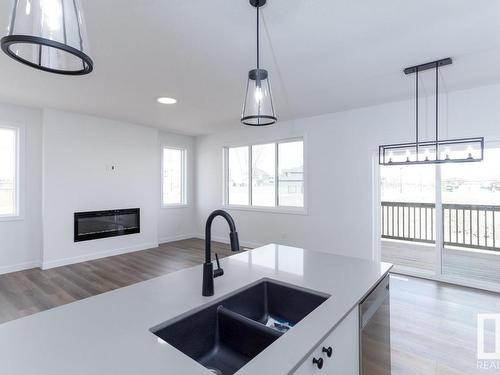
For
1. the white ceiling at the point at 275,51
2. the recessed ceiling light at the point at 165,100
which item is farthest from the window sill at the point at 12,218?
the recessed ceiling light at the point at 165,100

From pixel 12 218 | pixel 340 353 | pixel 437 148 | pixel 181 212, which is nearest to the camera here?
pixel 340 353

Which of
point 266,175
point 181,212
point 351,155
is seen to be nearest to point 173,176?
point 181,212

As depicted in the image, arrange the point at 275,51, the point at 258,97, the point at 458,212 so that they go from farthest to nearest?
the point at 458,212, the point at 275,51, the point at 258,97

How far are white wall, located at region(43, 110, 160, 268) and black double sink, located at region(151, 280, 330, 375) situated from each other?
4.30 metres

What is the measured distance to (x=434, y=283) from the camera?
358 cm

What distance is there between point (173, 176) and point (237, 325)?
222 inches

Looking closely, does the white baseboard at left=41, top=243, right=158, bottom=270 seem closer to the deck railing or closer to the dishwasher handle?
the dishwasher handle

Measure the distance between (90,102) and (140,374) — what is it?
4.16 metres

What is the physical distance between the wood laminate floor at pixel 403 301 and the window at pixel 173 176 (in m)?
1.69

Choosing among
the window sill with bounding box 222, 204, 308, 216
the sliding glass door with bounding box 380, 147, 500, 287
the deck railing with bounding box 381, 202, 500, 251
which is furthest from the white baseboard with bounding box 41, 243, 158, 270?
the deck railing with bounding box 381, 202, 500, 251

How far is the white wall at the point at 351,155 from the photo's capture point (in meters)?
3.40

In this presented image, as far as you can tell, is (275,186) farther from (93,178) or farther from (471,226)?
(93,178)

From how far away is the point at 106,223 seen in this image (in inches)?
195

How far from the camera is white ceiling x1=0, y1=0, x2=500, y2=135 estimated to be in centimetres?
184
